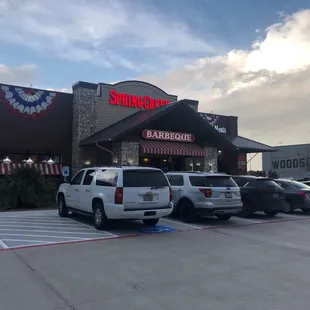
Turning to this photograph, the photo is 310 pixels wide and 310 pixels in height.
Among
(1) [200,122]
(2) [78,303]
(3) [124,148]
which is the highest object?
(1) [200,122]

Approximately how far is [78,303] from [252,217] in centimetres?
1082

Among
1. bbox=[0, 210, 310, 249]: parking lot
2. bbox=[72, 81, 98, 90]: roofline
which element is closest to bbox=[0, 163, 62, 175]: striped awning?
bbox=[72, 81, 98, 90]: roofline

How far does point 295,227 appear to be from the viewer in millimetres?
12445

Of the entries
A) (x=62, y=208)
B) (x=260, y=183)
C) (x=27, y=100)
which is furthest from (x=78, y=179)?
(x=27, y=100)

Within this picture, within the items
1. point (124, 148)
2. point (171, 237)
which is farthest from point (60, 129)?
point (171, 237)

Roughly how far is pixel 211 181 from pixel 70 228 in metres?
4.81

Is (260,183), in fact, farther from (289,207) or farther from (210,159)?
(210,159)

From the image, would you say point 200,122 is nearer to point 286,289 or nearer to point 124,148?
point 124,148

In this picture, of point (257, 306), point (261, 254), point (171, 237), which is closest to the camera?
point (257, 306)

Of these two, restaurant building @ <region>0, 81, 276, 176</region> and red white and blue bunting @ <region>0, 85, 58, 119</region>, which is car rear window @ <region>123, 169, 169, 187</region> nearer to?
restaurant building @ <region>0, 81, 276, 176</region>

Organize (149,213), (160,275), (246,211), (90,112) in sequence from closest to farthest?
(160,275)
(149,213)
(246,211)
(90,112)

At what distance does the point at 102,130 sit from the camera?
81.0 feet

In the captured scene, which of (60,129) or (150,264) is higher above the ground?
(60,129)

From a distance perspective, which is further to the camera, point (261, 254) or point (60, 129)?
point (60, 129)
